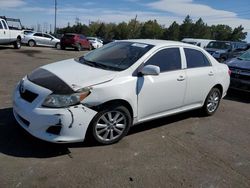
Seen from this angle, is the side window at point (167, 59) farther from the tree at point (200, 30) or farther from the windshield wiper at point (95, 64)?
the tree at point (200, 30)

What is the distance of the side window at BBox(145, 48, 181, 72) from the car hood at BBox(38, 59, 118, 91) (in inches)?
32.6

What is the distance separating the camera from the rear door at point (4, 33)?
18.6 meters

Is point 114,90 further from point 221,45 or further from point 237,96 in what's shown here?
point 221,45

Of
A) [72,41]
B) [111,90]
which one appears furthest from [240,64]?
[72,41]

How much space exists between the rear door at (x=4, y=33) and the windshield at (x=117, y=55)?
15.1 m

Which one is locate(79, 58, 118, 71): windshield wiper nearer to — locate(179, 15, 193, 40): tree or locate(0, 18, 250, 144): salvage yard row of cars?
locate(0, 18, 250, 144): salvage yard row of cars

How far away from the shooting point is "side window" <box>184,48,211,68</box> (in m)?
5.63

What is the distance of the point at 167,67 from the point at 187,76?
503 mm

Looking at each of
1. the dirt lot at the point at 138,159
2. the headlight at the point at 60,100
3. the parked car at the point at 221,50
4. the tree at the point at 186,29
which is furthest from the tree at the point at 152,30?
the headlight at the point at 60,100

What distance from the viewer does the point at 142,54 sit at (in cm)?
490

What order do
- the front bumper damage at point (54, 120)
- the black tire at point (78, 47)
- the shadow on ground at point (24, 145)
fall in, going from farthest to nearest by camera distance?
the black tire at point (78, 47)
the shadow on ground at point (24, 145)
the front bumper damage at point (54, 120)

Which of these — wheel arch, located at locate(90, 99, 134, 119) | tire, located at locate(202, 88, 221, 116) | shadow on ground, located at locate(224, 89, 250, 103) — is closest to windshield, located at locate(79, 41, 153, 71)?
wheel arch, located at locate(90, 99, 134, 119)

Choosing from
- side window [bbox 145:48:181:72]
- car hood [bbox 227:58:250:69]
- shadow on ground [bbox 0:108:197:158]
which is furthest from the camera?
car hood [bbox 227:58:250:69]

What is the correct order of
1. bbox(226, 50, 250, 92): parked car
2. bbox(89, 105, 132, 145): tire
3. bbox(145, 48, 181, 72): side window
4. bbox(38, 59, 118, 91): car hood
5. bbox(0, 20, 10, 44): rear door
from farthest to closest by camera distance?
bbox(0, 20, 10, 44): rear door, bbox(226, 50, 250, 92): parked car, bbox(145, 48, 181, 72): side window, bbox(89, 105, 132, 145): tire, bbox(38, 59, 118, 91): car hood
